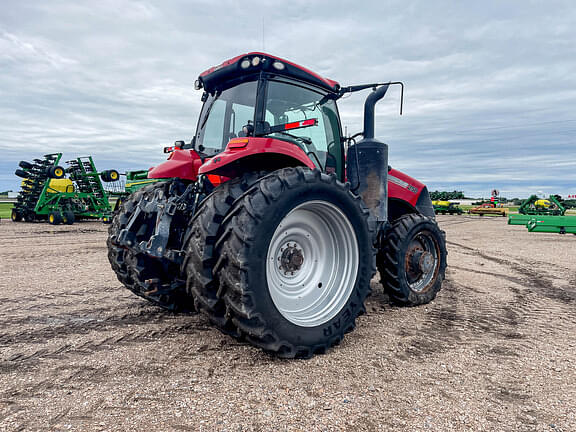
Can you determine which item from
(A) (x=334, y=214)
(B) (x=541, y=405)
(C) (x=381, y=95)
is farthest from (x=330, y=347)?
(C) (x=381, y=95)

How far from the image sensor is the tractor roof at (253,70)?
10.5 ft

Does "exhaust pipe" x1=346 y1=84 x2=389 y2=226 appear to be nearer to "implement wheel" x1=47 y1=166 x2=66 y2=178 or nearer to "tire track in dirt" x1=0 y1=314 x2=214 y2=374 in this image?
"tire track in dirt" x1=0 y1=314 x2=214 y2=374

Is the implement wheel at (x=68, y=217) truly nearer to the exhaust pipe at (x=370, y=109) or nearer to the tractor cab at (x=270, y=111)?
the tractor cab at (x=270, y=111)

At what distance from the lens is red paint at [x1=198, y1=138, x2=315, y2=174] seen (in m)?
2.63

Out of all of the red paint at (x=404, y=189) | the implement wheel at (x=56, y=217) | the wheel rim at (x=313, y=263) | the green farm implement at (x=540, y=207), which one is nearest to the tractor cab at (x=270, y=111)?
the wheel rim at (x=313, y=263)

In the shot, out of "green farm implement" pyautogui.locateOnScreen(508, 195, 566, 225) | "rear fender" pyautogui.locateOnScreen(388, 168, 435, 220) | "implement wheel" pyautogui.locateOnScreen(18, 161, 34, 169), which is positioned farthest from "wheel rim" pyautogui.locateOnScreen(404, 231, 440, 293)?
"green farm implement" pyautogui.locateOnScreen(508, 195, 566, 225)

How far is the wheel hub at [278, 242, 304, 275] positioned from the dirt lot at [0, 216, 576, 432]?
25.7 inches

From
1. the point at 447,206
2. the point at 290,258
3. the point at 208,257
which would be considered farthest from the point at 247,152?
the point at 447,206

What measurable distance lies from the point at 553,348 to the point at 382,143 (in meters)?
2.39

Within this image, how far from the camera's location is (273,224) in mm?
2506

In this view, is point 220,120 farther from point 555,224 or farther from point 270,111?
point 555,224

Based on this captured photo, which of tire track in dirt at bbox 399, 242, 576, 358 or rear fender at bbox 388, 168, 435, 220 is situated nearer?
tire track in dirt at bbox 399, 242, 576, 358

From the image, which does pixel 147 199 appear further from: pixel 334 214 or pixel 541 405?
pixel 541 405

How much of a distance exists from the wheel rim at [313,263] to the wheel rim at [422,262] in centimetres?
138
